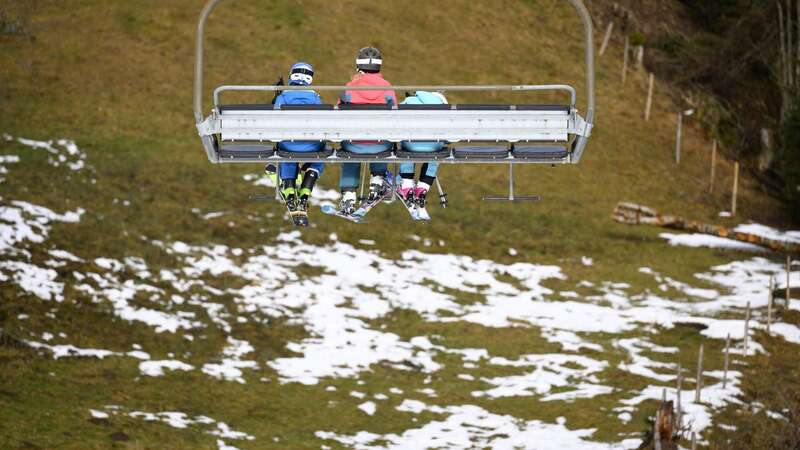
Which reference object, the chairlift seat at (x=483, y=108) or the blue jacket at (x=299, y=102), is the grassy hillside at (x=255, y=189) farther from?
the chairlift seat at (x=483, y=108)

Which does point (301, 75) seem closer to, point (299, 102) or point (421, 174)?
point (299, 102)

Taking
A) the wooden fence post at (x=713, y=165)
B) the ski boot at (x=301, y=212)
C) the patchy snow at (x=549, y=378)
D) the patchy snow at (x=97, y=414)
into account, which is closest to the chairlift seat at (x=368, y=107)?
the ski boot at (x=301, y=212)

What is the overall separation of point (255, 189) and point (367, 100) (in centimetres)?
3327

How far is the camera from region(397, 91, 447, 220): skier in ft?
47.4

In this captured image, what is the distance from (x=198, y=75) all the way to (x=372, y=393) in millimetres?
22010

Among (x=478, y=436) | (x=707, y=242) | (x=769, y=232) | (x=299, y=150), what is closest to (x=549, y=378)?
(x=478, y=436)

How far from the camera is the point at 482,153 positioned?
14.2 metres

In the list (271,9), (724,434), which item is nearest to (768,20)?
(271,9)

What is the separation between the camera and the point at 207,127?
44.0ft

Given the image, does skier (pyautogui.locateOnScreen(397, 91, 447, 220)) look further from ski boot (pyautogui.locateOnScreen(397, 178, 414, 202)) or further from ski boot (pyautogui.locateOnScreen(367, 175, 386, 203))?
ski boot (pyautogui.locateOnScreen(367, 175, 386, 203))

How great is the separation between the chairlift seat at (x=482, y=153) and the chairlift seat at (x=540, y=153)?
13cm

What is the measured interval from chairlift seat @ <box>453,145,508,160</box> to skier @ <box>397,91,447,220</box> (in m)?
0.27

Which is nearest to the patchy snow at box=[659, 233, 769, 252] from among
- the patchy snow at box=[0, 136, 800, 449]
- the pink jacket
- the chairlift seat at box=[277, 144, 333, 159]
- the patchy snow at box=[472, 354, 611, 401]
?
the patchy snow at box=[0, 136, 800, 449]

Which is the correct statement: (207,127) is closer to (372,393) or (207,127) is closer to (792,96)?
(372,393)
